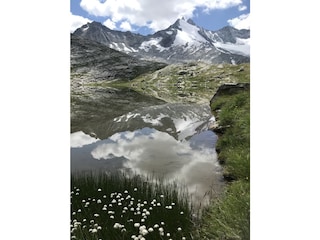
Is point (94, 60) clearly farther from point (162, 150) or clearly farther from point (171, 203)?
point (171, 203)

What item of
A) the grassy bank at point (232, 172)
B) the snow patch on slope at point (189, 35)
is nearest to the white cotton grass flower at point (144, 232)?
the grassy bank at point (232, 172)

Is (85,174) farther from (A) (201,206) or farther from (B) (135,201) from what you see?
(A) (201,206)

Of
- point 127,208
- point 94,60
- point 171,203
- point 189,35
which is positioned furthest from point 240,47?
point 94,60

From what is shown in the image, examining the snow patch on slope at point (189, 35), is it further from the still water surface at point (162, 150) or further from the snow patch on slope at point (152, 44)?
the still water surface at point (162, 150)

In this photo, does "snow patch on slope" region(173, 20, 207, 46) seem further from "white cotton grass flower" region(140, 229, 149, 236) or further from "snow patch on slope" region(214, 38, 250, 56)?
"white cotton grass flower" region(140, 229, 149, 236)
